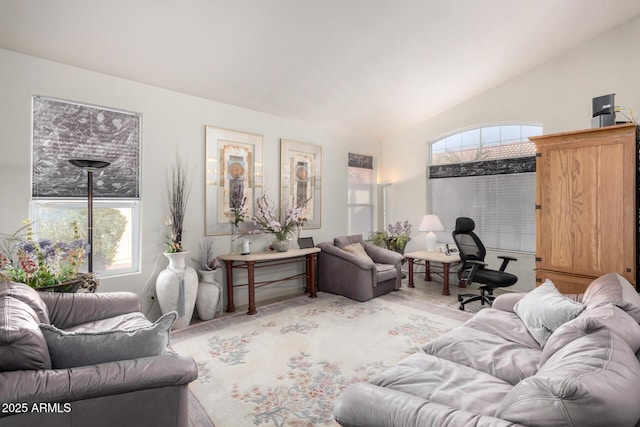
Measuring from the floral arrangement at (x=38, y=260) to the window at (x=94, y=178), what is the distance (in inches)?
10.2

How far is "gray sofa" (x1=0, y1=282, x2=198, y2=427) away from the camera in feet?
4.20

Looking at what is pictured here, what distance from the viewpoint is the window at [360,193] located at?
19.5 feet

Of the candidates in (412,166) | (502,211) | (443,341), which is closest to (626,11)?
(502,211)

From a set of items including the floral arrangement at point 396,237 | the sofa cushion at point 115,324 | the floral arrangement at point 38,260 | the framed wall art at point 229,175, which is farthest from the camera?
the floral arrangement at point 396,237

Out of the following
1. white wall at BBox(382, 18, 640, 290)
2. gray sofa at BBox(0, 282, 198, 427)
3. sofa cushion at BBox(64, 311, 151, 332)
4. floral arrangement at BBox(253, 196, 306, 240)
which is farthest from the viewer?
floral arrangement at BBox(253, 196, 306, 240)

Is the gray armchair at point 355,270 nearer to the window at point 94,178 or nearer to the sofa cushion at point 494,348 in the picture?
the sofa cushion at point 494,348

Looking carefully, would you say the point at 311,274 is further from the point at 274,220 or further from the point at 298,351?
the point at 298,351

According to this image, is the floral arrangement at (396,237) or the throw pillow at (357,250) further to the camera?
the floral arrangement at (396,237)

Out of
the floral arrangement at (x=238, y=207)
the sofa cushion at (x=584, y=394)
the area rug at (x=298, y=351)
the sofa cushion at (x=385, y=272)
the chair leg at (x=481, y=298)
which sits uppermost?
the floral arrangement at (x=238, y=207)

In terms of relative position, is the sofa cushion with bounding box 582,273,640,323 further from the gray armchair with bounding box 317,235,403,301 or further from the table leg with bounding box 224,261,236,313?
the table leg with bounding box 224,261,236,313

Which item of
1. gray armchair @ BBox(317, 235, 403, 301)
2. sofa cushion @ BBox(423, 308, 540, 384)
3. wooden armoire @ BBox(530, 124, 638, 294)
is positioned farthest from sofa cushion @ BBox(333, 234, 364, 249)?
sofa cushion @ BBox(423, 308, 540, 384)

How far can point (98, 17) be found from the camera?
2543 millimetres

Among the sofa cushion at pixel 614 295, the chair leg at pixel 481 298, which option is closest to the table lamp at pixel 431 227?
the chair leg at pixel 481 298

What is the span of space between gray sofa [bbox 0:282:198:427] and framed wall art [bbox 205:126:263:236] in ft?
8.02
